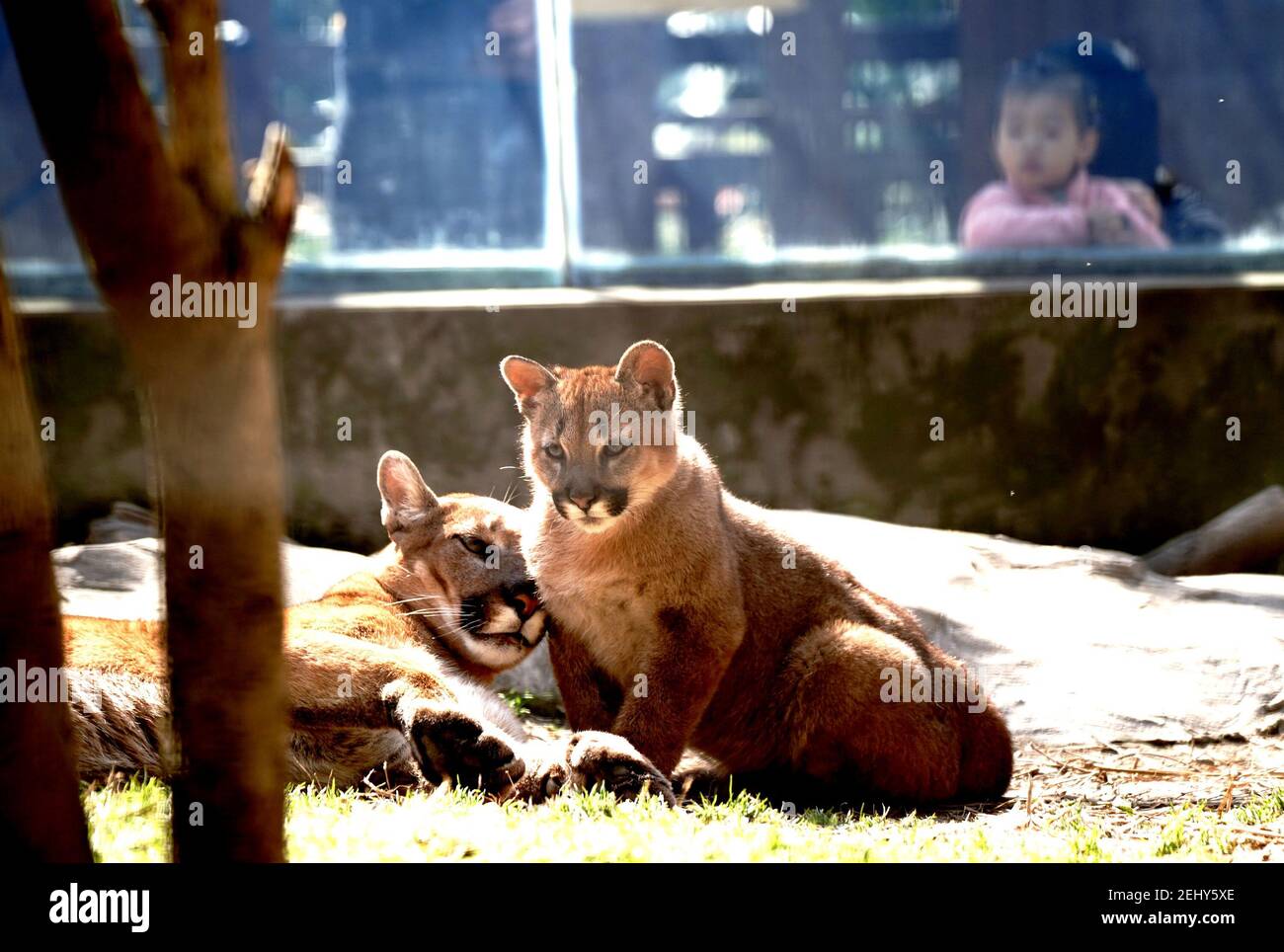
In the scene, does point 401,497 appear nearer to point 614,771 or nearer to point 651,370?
point 651,370

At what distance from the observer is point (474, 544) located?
237 inches

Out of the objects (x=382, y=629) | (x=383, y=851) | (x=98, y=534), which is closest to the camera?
(x=383, y=851)

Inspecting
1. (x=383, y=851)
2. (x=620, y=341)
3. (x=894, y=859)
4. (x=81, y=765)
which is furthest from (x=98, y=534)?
(x=894, y=859)

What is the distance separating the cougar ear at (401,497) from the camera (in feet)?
20.0

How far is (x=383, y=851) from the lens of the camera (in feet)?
12.2

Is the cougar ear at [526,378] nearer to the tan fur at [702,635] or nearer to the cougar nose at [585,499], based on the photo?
the tan fur at [702,635]

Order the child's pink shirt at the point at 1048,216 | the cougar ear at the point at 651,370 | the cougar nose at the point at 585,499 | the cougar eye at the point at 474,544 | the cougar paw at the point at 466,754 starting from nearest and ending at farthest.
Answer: the cougar paw at the point at 466,754, the cougar nose at the point at 585,499, the cougar ear at the point at 651,370, the cougar eye at the point at 474,544, the child's pink shirt at the point at 1048,216

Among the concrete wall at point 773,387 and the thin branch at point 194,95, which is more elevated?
the thin branch at point 194,95

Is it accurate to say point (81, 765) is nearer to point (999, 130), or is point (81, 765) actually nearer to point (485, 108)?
point (485, 108)

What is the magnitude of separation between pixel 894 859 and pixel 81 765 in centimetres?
266

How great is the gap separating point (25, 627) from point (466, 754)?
2.01 meters

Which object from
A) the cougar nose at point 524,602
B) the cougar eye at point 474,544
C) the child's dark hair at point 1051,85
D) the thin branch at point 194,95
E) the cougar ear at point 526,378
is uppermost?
the child's dark hair at point 1051,85

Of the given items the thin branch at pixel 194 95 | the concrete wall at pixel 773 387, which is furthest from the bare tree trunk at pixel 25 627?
the concrete wall at pixel 773 387

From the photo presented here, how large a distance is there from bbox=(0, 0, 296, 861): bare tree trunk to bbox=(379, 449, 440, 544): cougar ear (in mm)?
3266
